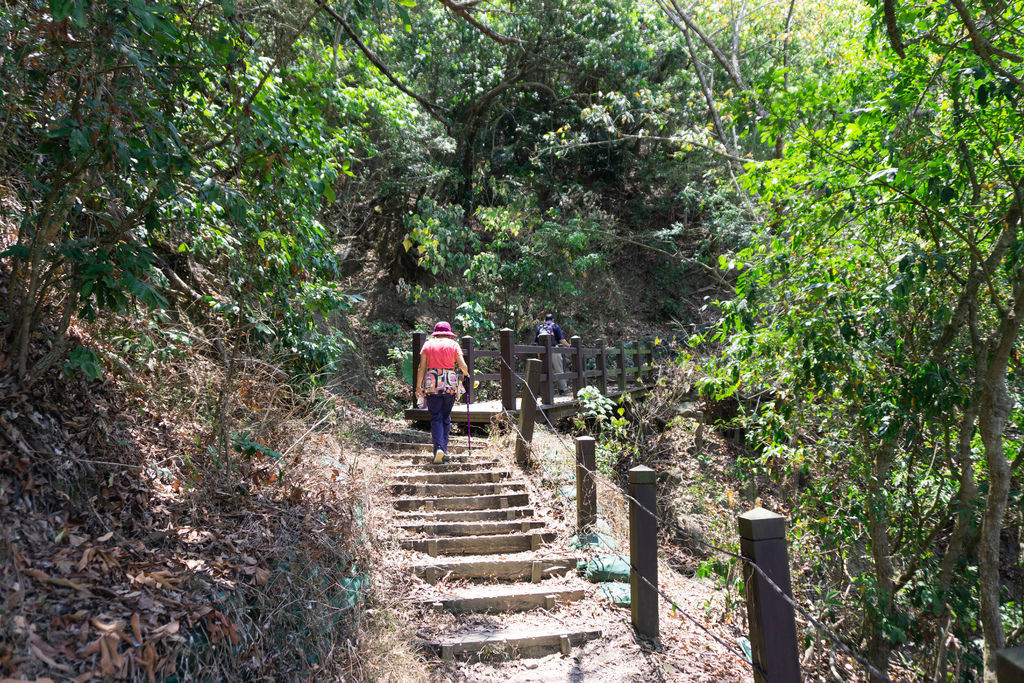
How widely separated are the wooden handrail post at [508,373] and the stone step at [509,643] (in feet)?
15.9

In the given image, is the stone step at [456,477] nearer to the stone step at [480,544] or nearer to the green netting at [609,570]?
the stone step at [480,544]

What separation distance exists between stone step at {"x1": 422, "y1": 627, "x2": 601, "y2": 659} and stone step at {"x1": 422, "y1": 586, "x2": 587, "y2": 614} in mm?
356

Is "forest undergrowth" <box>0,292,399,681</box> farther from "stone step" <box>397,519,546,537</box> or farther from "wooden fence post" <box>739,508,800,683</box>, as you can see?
"wooden fence post" <box>739,508,800,683</box>

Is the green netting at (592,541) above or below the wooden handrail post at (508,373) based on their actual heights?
below

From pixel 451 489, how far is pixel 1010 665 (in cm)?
603

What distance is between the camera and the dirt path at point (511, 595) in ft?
15.2

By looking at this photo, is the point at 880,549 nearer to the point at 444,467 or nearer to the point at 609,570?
the point at 609,570

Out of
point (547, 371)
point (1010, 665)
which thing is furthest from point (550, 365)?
point (1010, 665)

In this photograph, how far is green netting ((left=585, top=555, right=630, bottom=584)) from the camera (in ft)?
19.2

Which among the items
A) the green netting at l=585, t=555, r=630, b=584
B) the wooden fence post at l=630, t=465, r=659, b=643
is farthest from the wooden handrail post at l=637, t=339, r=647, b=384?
the wooden fence post at l=630, t=465, r=659, b=643

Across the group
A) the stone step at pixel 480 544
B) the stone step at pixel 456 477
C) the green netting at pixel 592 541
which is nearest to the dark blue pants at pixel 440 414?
the stone step at pixel 456 477

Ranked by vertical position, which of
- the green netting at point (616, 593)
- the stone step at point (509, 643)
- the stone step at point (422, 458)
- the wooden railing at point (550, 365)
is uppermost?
the wooden railing at point (550, 365)

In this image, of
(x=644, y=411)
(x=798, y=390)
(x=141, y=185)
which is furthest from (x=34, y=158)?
(x=644, y=411)

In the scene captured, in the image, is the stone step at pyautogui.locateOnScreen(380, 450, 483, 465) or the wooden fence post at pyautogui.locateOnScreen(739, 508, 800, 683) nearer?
the wooden fence post at pyautogui.locateOnScreen(739, 508, 800, 683)
